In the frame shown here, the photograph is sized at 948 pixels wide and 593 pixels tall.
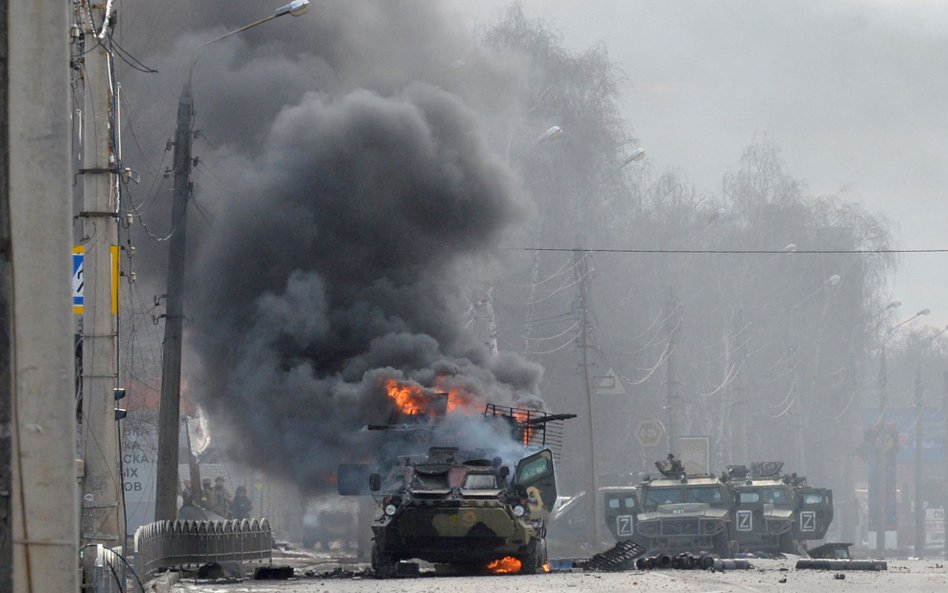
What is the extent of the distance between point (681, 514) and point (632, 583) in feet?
41.0

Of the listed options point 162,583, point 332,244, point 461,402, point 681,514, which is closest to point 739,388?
point 681,514

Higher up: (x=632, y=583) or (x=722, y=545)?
(x=632, y=583)

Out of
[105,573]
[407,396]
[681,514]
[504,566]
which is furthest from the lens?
[681,514]

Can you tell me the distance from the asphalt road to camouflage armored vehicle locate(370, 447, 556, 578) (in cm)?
44

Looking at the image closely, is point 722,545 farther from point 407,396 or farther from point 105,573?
point 105,573

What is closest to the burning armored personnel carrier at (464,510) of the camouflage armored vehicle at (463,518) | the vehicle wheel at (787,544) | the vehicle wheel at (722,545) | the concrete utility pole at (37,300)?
the camouflage armored vehicle at (463,518)

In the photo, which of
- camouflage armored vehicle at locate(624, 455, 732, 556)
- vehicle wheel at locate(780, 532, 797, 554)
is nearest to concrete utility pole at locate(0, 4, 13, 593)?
camouflage armored vehicle at locate(624, 455, 732, 556)

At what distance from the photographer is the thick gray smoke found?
24.0m

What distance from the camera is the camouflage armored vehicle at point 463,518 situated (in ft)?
56.5

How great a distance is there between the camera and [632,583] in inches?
588

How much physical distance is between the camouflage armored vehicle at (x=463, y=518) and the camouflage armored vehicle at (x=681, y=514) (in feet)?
30.2

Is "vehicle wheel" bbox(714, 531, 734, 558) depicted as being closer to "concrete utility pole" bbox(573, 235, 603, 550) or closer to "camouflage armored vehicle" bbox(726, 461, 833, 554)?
"camouflage armored vehicle" bbox(726, 461, 833, 554)

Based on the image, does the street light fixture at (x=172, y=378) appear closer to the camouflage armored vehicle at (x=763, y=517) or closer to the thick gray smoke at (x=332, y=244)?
the thick gray smoke at (x=332, y=244)

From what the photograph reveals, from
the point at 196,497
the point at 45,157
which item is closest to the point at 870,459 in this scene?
the point at 196,497
